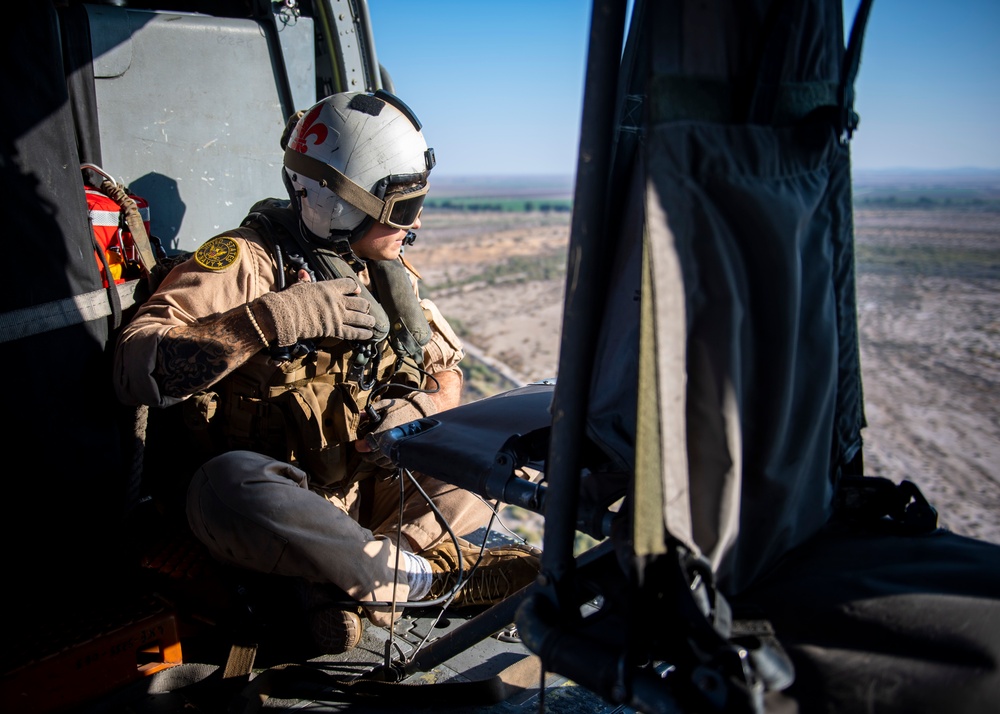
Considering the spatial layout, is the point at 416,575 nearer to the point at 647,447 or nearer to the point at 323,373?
the point at 323,373

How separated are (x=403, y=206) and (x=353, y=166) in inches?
9.2

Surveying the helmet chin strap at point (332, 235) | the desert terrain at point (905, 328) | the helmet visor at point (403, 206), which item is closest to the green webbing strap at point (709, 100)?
the helmet visor at point (403, 206)

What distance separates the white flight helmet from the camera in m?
2.58

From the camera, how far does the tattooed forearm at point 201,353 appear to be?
2.18m

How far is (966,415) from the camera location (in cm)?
3005

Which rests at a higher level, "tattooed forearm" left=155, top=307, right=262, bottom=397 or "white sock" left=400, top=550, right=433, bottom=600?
"tattooed forearm" left=155, top=307, right=262, bottom=397

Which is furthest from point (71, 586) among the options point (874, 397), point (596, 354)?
point (874, 397)

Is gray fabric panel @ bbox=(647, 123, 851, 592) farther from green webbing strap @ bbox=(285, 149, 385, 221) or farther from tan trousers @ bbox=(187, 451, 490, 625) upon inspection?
green webbing strap @ bbox=(285, 149, 385, 221)

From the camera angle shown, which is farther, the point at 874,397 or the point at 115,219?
the point at 874,397

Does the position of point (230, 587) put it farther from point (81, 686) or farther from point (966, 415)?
point (966, 415)

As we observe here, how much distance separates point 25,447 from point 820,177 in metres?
2.13

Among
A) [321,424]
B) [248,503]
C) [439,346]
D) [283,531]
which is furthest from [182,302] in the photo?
[439,346]

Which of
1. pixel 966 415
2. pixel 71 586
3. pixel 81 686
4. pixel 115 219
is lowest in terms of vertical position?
pixel 966 415

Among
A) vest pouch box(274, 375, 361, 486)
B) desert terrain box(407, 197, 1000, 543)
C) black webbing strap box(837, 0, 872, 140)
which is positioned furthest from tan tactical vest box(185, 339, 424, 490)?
desert terrain box(407, 197, 1000, 543)
